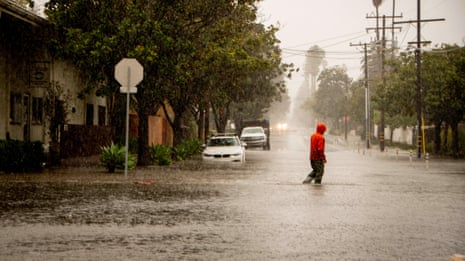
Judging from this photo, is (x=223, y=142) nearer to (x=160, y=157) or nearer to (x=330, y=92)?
(x=160, y=157)

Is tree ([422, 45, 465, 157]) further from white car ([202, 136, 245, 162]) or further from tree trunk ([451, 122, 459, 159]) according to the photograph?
white car ([202, 136, 245, 162])

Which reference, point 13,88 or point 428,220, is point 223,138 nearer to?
point 13,88

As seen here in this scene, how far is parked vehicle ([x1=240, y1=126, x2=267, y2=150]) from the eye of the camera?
52.6 m

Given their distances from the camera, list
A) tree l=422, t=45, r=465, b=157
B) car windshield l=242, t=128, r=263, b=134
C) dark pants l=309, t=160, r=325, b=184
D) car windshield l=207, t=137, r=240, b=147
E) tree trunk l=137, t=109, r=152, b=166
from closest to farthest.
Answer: dark pants l=309, t=160, r=325, b=184 → tree trunk l=137, t=109, r=152, b=166 → car windshield l=207, t=137, r=240, b=147 → tree l=422, t=45, r=465, b=157 → car windshield l=242, t=128, r=263, b=134

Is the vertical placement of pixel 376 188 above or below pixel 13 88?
below

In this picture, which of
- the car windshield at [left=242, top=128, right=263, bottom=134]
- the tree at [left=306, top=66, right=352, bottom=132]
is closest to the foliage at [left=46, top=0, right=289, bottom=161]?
the car windshield at [left=242, top=128, right=263, bottom=134]

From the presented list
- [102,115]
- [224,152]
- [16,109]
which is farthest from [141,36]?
[102,115]

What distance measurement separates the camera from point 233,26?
101 ft

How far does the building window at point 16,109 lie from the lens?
1023 inches

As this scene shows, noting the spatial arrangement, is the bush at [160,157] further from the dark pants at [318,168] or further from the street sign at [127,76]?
the dark pants at [318,168]

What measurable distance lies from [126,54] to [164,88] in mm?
2652

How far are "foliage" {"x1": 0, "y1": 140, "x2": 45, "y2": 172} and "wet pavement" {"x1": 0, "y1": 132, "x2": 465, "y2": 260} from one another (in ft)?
5.92

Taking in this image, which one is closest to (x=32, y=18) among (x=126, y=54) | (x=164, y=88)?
(x=126, y=54)

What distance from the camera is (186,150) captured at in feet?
112
